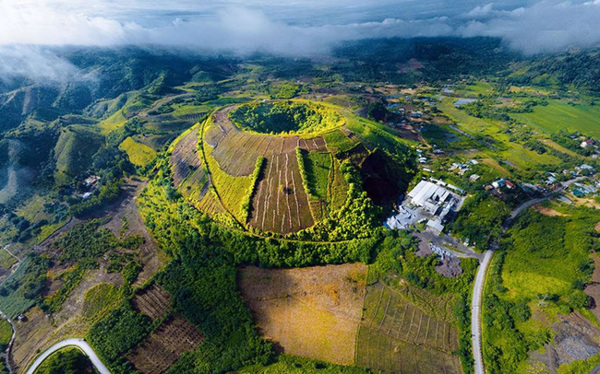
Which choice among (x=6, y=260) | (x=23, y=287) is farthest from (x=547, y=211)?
(x=6, y=260)

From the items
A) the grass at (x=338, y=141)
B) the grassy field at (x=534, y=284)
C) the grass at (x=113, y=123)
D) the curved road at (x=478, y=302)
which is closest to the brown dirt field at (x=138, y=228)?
the grass at (x=338, y=141)

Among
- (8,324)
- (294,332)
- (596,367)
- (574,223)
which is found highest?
(574,223)

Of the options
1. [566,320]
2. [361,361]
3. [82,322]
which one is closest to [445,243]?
[566,320]

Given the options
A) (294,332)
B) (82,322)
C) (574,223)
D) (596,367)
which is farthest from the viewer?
(574,223)

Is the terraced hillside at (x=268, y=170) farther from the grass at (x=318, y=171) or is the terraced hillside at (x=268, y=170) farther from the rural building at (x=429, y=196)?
the rural building at (x=429, y=196)

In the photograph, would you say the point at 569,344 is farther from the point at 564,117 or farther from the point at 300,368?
the point at 564,117

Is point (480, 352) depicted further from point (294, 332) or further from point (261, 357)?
point (261, 357)
